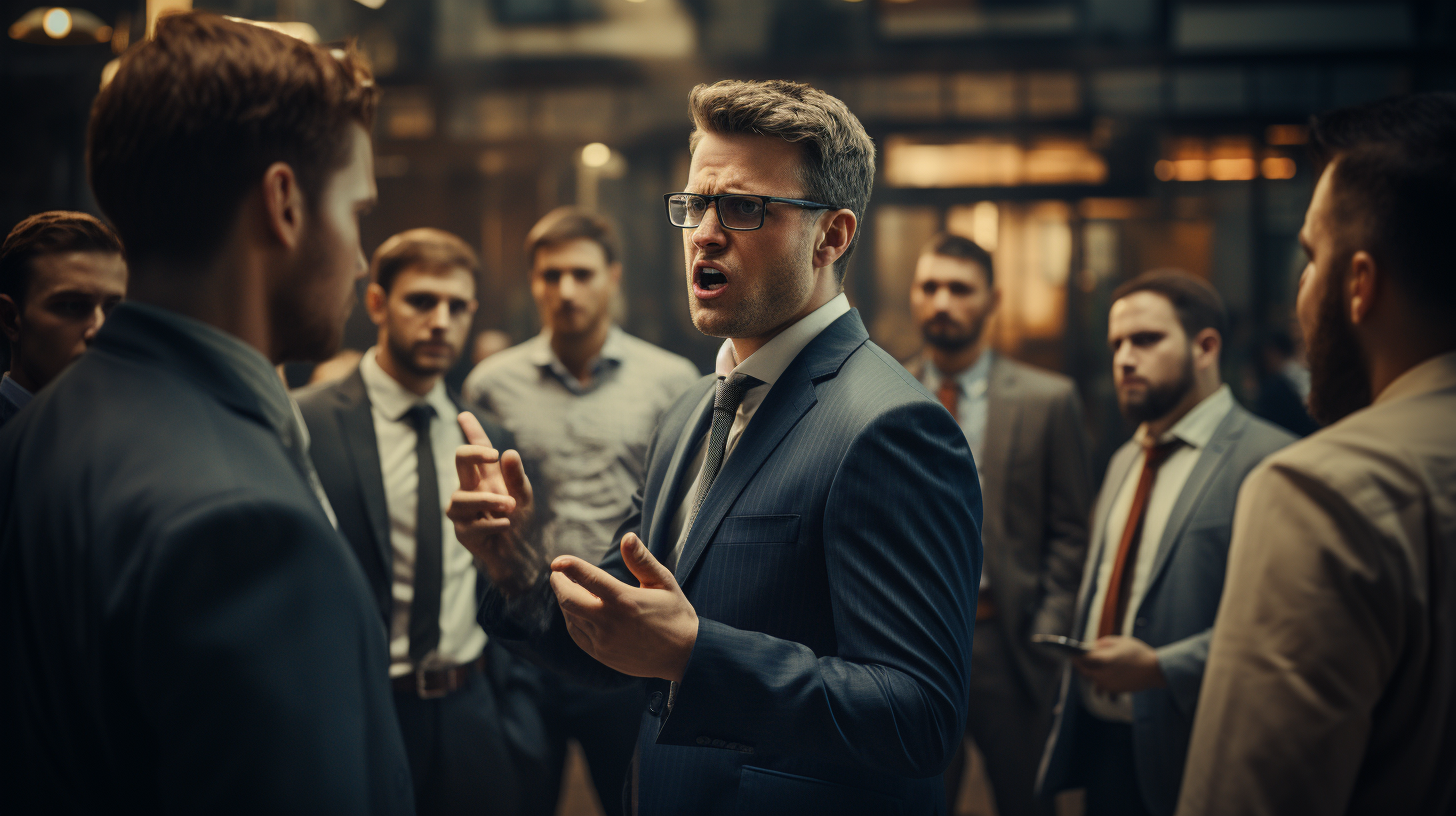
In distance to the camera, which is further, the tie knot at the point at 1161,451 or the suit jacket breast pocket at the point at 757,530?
the tie knot at the point at 1161,451

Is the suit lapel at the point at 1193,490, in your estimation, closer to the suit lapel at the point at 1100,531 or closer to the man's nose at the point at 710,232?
the suit lapel at the point at 1100,531

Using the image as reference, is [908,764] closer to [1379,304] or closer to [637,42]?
[1379,304]

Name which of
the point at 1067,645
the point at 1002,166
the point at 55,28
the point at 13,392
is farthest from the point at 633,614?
the point at 1002,166

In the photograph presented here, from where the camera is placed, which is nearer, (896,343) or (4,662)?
(4,662)

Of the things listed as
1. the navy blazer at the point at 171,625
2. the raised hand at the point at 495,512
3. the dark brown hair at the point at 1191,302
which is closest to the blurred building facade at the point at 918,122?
the dark brown hair at the point at 1191,302

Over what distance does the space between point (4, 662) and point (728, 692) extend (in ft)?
2.73

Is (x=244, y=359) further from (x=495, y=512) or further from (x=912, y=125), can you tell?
(x=912, y=125)

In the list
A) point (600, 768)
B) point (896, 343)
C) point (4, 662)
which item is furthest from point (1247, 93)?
point (4, 662)

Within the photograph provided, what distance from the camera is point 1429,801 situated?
1.09m

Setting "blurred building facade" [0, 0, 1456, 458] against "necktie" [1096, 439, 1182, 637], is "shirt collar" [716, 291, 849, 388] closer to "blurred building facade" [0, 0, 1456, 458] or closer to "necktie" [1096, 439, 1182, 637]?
"necktie" [1096, 439, 1182, 637]

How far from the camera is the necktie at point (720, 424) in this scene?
5.59ft

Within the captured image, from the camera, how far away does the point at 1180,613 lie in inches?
110

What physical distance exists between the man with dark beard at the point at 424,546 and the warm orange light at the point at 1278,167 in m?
6.77

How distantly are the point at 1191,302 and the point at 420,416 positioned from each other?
8.42 ft
